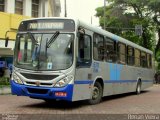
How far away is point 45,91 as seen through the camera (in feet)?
47.0

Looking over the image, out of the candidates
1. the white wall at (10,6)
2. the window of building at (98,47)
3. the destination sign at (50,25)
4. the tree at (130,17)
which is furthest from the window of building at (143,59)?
the tree at (130,17)

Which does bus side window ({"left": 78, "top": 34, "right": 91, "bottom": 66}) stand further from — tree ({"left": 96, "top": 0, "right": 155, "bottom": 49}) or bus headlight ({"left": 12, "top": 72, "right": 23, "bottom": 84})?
tree ({"left": 96, "top": 0, "right": 155, "bottom": 49})

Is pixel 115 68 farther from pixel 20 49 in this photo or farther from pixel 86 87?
pixel 20 49

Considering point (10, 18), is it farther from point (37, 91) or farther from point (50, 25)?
point (37, 91)

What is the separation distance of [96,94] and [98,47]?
1795 millimetres

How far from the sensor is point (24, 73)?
576 inches

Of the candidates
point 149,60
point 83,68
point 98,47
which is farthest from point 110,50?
point 149,60

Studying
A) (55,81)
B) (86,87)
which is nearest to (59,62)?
(55,81)

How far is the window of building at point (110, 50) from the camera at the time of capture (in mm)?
17719

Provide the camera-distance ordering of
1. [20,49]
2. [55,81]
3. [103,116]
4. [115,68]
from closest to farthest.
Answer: [103,116] < [55,81] < [20,49] < [115,68]

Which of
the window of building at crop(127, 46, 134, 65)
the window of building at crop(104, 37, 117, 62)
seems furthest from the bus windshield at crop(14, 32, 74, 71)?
the window of building at crop(127, 46, 134, 65)

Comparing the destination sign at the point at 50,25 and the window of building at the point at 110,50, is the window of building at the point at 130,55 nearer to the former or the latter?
the window of building at the point at 110,50

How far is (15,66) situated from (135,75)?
984 cm

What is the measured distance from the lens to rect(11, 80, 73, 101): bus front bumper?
14.1m
